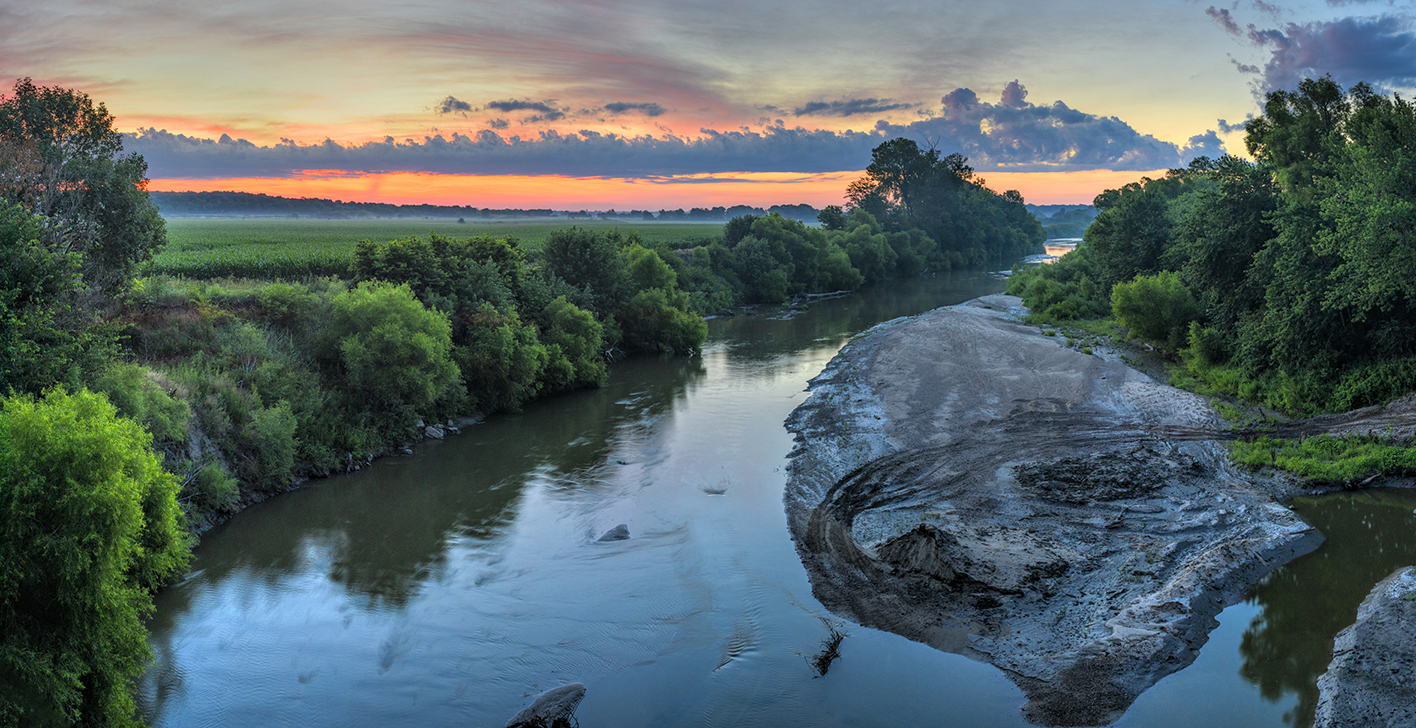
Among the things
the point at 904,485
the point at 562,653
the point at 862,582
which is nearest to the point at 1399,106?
the point at 904,485

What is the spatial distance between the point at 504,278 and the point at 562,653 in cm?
2527

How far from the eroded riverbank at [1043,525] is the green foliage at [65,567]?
1224cm

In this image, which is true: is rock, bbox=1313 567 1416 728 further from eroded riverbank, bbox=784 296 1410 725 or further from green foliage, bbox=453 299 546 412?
green foliage, bbox=453 299 546 412

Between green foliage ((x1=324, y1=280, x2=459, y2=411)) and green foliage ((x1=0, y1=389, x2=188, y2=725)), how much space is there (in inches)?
601

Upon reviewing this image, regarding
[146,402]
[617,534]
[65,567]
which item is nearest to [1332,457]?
[617,534]

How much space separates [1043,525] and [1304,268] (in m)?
16.7

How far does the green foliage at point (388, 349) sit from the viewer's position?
1049 inches

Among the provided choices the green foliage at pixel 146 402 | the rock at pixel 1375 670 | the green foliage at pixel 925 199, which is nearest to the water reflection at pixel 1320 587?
the rock at pixel 1375 670

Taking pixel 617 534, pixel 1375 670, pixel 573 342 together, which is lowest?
pixel 617 534

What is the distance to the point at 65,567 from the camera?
1021 cm

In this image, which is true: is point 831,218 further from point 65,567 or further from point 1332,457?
point 65,567

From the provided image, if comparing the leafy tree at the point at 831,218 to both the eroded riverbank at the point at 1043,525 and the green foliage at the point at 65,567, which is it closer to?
the eroded riverbank at the point at 1043,525

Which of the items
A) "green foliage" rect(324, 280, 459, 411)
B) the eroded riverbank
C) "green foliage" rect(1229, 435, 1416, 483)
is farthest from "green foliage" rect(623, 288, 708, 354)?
"green foliage" rect(1229, 435, 1416, 483)

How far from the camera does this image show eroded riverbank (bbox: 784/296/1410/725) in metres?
13.9
